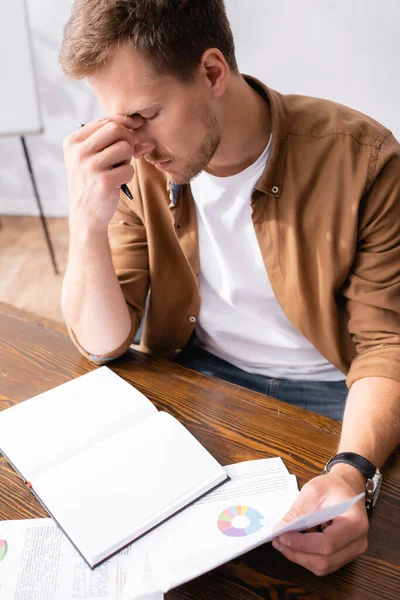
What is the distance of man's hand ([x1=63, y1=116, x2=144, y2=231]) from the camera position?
0.97 metres

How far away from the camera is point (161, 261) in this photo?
122 centimetres

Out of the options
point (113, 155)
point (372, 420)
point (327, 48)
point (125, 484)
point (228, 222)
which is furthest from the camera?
point (327, 48)

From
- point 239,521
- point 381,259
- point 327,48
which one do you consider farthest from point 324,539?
point 327,48

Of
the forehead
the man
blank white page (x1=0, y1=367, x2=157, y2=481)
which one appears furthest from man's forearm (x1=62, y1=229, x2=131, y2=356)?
the forehead

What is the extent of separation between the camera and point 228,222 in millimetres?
1152

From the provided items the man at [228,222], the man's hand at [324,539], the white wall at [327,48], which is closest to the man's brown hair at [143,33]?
the man at [228,222]

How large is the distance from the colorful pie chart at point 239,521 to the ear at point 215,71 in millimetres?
758

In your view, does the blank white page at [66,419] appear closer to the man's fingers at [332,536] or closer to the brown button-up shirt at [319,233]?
the brown button-up shirt at [319,233]

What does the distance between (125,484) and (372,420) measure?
1.32 feet

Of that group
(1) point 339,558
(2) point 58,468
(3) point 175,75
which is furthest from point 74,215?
(1) point 339,558

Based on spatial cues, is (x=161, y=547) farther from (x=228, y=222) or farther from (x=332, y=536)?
(x=228, y=222)

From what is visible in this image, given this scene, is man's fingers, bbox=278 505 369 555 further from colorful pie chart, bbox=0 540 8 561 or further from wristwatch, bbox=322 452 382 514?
colorful pie chart, bbox=0 540 8 561

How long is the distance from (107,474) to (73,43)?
722 millimetres

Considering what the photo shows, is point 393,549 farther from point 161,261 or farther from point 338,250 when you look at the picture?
point 161,261
